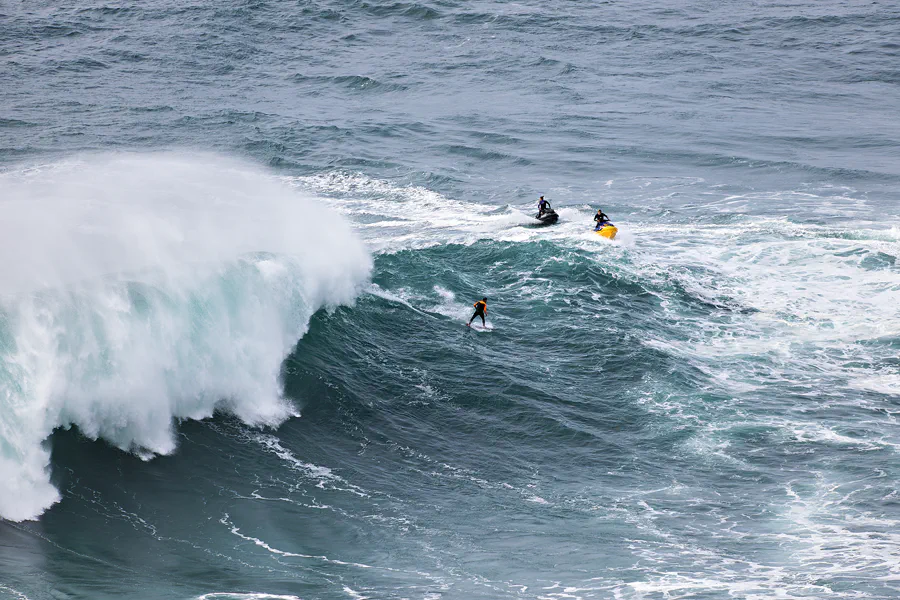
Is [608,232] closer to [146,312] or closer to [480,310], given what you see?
[480,310]

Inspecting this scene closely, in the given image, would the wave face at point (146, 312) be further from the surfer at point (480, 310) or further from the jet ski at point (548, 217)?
the jet ski at point (548, 217)

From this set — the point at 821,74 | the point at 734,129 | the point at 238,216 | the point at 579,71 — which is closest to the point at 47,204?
the point at 238,216

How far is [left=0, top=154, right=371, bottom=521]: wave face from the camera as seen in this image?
17.7 meters

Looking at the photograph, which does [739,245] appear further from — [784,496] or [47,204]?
[47,204]

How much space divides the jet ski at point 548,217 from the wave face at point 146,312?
8.09m

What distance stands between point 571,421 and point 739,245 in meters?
14.1

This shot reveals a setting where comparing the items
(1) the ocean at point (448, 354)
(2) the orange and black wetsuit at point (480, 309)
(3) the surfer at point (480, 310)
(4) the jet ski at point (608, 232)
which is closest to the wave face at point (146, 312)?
(1) the ocean at point (448, 354)

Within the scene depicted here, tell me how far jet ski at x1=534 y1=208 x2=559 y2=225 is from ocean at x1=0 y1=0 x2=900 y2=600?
1.62ft

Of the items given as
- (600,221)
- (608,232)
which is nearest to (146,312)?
(608,232)

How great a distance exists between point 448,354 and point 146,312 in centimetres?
845

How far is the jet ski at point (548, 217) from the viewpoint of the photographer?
35469mm

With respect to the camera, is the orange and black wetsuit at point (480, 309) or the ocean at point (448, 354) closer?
the ocean at point (448, 354)

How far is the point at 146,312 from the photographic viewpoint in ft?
68.3

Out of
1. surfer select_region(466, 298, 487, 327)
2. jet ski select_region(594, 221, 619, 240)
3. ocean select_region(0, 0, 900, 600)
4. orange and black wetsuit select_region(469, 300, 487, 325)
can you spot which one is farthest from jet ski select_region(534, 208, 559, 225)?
orange and black wetsuit select_region(469, 300, 487, 325)
